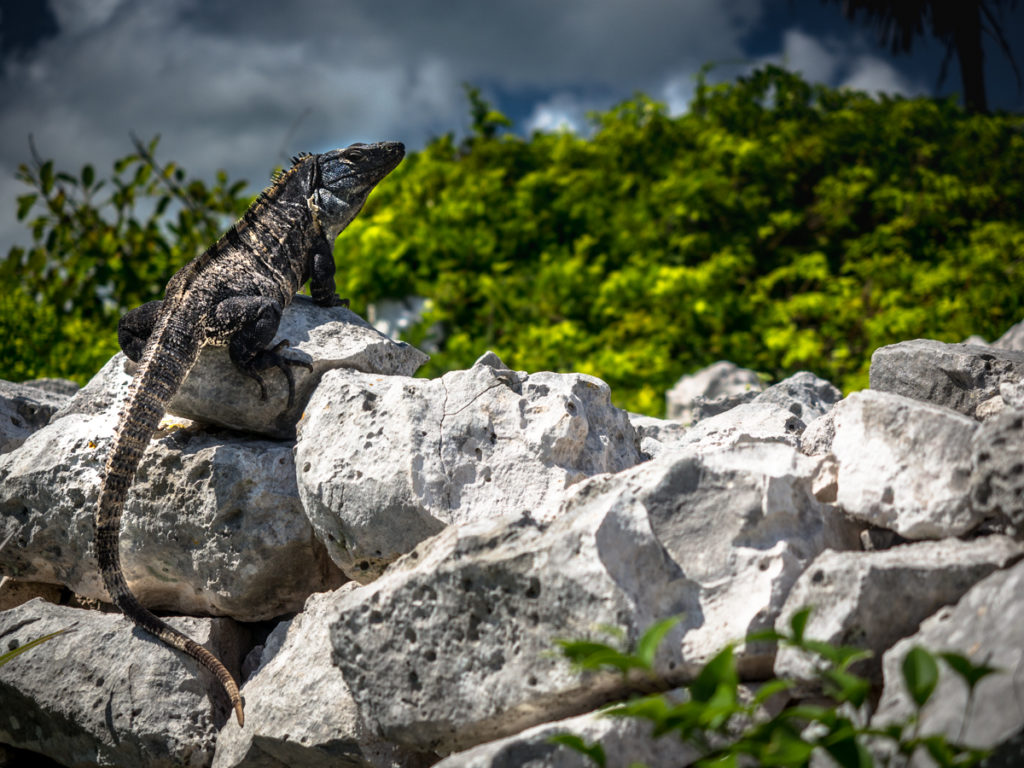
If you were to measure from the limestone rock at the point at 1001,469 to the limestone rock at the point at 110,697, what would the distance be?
312cm

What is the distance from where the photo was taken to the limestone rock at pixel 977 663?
6.37 feet

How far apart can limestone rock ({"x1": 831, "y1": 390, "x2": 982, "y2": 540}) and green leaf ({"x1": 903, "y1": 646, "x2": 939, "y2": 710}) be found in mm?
911

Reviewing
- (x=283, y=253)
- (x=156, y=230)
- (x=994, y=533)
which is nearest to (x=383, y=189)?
(x=156, y=230)

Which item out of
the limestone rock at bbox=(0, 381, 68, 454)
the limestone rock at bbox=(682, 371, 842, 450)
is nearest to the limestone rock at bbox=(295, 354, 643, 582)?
the limestone rock at bbox=(682, 371, 842, 450)

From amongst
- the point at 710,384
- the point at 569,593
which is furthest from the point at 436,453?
the point at 710,384

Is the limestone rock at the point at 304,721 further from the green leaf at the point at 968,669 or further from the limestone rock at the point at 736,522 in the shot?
the green leaf at the point at 968,669

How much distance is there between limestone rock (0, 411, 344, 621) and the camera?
393 centimetres

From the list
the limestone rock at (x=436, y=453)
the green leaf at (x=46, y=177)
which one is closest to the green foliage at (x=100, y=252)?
the green leaf at (x=46, y=177)

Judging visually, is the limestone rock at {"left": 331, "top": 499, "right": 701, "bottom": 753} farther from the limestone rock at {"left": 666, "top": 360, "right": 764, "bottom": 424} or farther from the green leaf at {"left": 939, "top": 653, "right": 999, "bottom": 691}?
the limestone rock at {"left": 666, "top": 360, "right": 764, "bottom": 424}

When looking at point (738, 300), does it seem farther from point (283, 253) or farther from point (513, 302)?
point (283, 253)

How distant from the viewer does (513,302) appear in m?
10.5

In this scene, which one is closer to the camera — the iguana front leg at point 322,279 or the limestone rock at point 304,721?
the limestone rock at point 304,721

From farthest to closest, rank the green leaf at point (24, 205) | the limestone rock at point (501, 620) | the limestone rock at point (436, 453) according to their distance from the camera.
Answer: the green leaf at point (24, 205), the limestone rock at point (436, 453), the limestone rock at point (501, 620)

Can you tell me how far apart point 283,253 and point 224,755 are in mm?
2499
